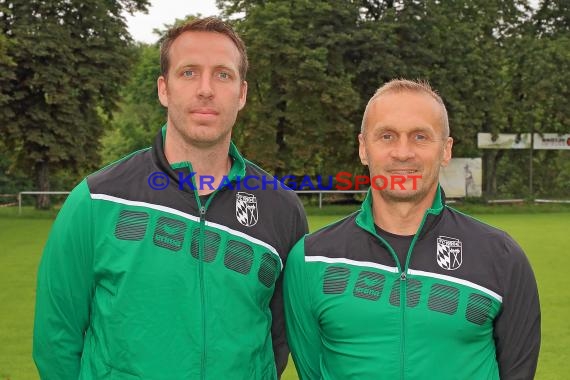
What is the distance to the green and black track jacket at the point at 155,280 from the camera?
3.10 metres

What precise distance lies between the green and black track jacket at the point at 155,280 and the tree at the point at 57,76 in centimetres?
2659

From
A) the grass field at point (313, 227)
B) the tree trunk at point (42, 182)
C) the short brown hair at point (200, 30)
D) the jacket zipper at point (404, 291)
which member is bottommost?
the grass field at point (313, 227)

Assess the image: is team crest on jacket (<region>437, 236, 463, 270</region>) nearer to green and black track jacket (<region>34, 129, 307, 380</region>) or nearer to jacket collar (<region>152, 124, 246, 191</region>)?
green and black track jacket (<region>34, 129, 307, 380</region>)

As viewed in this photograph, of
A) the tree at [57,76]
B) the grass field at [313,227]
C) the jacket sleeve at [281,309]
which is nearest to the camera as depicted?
the jacket sleeve at [281,309]

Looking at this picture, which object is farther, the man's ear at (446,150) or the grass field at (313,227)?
the grass field at (313,227)

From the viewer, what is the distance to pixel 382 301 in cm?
302

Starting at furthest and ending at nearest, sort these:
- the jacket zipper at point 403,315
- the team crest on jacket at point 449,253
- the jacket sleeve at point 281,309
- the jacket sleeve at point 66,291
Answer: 1. the jacket sleeve at point 281,309
2. the jacket sleeve at point 66,291
3. the team crest on jacket at point 449,253
4. the jacket zipper at point 403,315

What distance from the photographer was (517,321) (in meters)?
3.04

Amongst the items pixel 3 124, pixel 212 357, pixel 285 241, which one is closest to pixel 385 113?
pixel 285 241

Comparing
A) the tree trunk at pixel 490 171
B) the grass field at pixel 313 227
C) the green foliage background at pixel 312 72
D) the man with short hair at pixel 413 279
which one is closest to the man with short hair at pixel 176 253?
the man with short hair at pixel 413 279

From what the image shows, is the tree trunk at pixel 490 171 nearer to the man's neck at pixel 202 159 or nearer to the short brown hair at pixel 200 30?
the short brown hair at pixel 200 30

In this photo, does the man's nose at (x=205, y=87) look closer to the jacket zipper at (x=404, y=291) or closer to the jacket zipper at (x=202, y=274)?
the jacket zipper at (x=202, y=274)

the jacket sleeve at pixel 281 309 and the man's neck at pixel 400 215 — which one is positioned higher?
the man's neck at pixel 400 215

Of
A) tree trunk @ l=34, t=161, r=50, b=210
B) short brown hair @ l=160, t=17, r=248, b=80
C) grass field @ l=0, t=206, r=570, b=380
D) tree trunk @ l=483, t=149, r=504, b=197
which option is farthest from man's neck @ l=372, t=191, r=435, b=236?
tree trunk @ l=483, t=149, r=504, b=197
